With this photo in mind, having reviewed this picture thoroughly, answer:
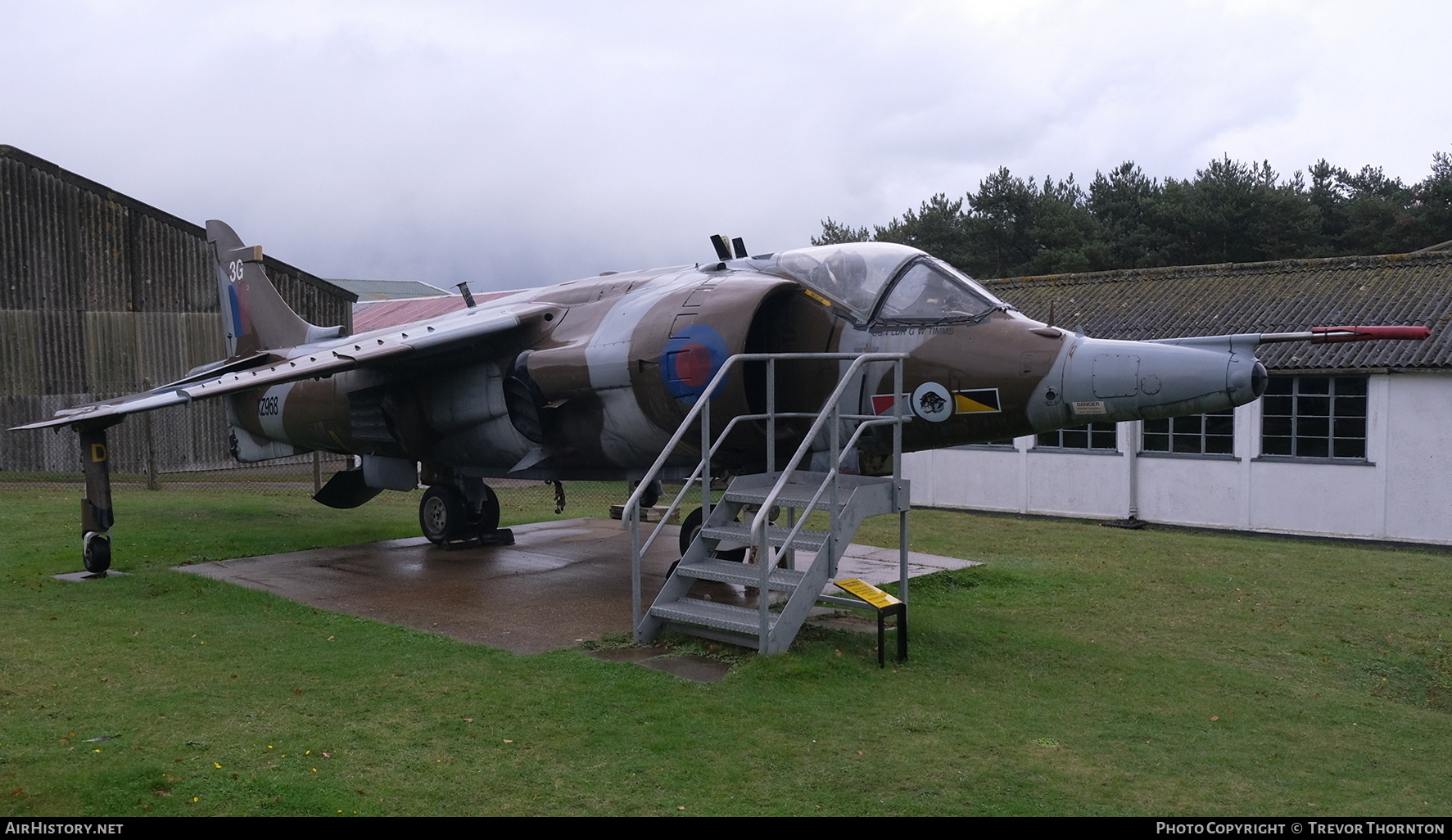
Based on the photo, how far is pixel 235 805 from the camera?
5008 millimetres

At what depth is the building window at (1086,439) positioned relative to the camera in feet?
65.3

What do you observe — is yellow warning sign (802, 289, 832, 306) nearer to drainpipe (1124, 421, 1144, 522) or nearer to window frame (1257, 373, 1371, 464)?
drainpipe (1124, 421, 1144, 522)

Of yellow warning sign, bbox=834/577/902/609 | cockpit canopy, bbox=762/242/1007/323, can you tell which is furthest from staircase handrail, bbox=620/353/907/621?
yellow warning sign, bbox=834/577/902/609

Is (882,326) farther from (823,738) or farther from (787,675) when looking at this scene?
(823,738)

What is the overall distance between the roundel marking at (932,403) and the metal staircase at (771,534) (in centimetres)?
33

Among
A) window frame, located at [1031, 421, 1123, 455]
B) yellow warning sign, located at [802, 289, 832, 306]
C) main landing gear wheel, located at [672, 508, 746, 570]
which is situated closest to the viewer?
yellow warning sign, located at [802, 289, 832, 306]

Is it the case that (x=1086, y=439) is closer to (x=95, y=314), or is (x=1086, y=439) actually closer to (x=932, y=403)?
(x=932, y=403)

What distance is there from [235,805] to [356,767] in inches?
25.7

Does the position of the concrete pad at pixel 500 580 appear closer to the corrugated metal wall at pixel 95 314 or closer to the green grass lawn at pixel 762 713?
the green grass lawn at pixel 762 713

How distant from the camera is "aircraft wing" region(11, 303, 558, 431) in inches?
417

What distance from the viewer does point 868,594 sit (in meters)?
8.00

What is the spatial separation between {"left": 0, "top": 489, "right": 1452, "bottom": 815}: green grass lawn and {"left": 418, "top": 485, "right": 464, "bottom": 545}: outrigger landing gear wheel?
333 cm

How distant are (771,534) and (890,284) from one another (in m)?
2.62

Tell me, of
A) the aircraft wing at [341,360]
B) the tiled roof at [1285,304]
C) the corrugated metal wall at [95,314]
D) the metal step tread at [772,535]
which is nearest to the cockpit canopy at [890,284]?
the metal step tread at [772,535]
